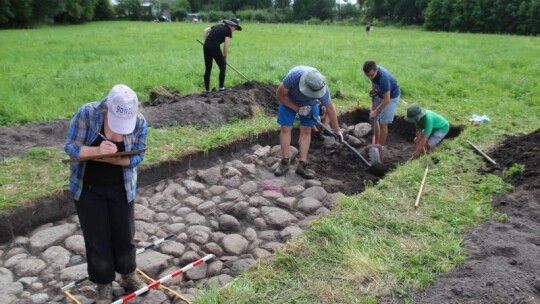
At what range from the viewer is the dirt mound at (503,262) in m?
3.44

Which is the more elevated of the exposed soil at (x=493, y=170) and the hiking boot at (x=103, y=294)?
the exposed soil at (x=493, y=170)

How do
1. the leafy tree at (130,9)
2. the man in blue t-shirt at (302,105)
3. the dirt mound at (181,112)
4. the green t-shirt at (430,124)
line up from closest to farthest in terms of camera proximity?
the man in blue t-shirt at (302,105)
the dirt mound at (181,112)
the green t-shirt at (430,124)
the leafy tree at (130,9)

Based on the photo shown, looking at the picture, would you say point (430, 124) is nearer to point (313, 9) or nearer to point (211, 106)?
point (211, 106)

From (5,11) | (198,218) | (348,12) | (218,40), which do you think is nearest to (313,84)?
(198,218)

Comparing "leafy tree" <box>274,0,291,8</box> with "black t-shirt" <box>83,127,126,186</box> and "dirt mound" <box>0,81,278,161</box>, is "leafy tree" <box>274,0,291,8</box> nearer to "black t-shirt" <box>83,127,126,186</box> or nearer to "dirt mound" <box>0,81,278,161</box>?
"dirt mound" <box>0,81,278,161</box>

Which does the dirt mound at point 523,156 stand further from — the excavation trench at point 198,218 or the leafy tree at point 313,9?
the leafy tree at point 313,9

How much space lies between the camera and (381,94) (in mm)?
7293

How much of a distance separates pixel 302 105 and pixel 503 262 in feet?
10.9

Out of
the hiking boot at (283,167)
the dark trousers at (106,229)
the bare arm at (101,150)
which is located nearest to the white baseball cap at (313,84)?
the hiking boot at (283,167)

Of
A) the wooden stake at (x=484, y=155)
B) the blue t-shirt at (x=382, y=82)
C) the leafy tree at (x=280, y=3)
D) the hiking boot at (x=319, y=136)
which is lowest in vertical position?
the hiking boot at (x=319, y=136)

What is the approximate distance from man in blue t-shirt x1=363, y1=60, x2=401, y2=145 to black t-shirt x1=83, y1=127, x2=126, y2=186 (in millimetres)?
4575

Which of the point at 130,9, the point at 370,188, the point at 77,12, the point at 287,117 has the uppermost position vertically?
the point at 130,9

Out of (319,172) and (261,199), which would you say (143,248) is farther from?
(319,172)

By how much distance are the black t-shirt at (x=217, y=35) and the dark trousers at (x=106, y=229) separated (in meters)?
7.11
